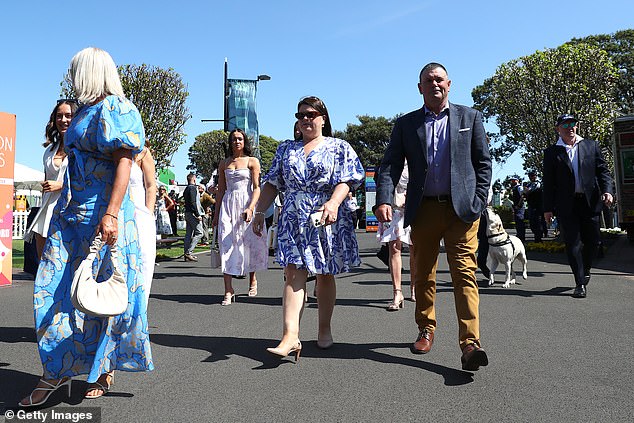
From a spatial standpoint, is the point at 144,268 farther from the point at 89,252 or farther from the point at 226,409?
the point at 226,409

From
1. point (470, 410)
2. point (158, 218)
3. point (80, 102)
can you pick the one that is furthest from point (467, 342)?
point (158, 218)

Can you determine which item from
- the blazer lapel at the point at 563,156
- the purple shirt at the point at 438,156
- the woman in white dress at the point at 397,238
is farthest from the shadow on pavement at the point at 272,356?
the blazer lapel at the point at 563,156

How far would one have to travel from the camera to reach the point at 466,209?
163 inches

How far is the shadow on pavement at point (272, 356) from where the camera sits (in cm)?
402

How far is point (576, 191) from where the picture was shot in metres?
7.32

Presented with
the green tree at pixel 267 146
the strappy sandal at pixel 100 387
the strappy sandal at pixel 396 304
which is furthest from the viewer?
the green tree at pixel 267 146

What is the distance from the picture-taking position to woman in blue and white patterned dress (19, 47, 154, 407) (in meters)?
3.23

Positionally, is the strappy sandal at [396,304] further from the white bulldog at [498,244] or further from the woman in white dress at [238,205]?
the white bulldog at [498,244]

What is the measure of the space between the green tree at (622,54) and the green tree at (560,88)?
17253 mm

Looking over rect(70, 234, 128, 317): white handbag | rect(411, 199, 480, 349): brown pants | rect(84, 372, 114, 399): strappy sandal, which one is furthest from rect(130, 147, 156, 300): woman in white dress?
rect(411, 199, 480, 349): brown pants

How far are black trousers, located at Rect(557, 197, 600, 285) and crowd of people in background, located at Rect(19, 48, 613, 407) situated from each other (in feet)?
7.14

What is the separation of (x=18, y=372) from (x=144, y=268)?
123cm

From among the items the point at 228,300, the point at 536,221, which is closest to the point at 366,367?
the point at 228,300

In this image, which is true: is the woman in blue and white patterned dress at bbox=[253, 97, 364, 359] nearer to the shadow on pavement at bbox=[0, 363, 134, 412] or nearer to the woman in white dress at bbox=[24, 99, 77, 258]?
the shadow on pavement at bbox=[0, 363, 134, 412]
